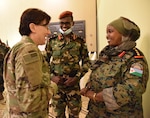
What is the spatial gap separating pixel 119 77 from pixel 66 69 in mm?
900

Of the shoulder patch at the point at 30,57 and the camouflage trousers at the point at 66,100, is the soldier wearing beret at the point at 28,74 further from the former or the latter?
the camouflage trousers at the point at 66,100

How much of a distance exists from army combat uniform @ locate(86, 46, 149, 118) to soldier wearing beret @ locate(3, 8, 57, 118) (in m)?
0.40

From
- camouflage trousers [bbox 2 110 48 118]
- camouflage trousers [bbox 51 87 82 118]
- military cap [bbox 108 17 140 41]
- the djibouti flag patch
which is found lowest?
camouflage trousers [bbox 51 87 82 118]

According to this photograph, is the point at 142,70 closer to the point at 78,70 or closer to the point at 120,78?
the point at 120,78

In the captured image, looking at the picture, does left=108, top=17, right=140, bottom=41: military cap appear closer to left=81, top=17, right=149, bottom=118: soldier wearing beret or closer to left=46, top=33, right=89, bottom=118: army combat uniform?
left=81, top=17, right=149, bottom=118: soldier wearing beret

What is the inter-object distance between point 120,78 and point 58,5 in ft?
11.7

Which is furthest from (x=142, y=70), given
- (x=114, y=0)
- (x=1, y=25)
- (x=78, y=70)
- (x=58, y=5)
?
(x=1, y=25)

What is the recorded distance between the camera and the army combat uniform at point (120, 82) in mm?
1394

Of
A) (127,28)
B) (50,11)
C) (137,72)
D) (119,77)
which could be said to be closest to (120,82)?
(119,77)

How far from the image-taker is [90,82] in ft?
5.60

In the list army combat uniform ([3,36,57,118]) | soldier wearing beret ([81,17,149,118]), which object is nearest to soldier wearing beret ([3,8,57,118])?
army combat uniform ([3,36,57,118])

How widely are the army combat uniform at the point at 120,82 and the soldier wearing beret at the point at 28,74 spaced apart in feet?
1.30

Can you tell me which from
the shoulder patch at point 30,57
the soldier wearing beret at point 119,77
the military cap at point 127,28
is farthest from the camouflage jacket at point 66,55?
the shoulder patch at point 30,57

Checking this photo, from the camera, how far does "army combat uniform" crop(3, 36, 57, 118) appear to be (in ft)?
3.92
